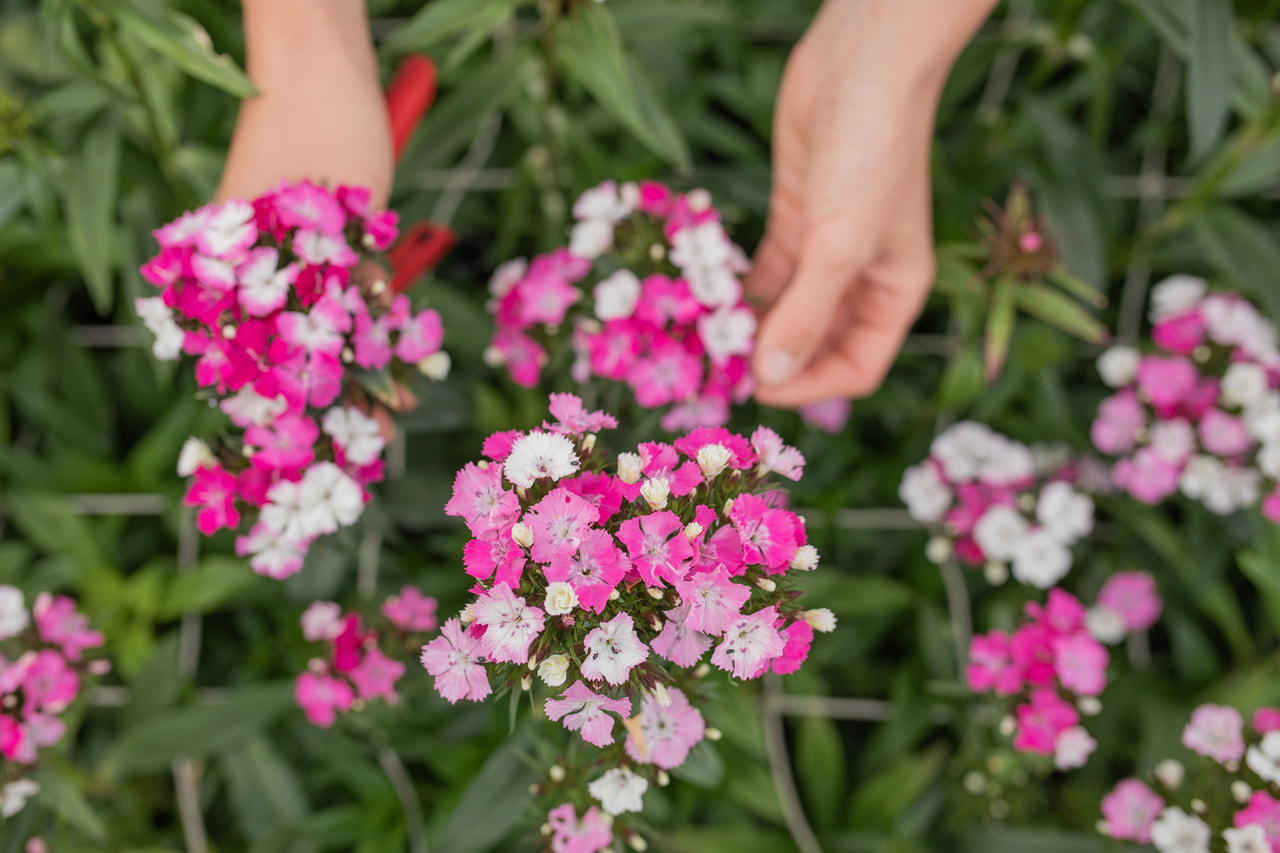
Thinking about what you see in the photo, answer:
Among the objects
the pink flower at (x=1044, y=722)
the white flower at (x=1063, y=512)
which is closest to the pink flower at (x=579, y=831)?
the pink flower at (x=1044, y=722)

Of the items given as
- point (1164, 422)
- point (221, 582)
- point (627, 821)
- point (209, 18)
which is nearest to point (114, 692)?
point (221, 582)

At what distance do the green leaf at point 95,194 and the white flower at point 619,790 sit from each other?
1.55m

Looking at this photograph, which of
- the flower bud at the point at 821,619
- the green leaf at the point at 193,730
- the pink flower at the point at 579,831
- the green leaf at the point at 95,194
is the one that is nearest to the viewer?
the flower bud at the point at 821,619

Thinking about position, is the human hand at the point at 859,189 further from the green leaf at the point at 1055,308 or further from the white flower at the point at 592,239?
the white flower at the point at 592,239

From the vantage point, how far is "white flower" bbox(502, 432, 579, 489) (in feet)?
3.65

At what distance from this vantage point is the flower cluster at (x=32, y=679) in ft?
5.28

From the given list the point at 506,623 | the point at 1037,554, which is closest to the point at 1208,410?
the point at 1037,554

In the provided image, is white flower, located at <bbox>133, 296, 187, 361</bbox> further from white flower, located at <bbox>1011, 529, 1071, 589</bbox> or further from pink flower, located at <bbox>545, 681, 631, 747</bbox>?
white flower, located at <bbox>1011, 529, 1071, 589</bbox>

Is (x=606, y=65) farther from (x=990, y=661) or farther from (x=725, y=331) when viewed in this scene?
(x=990, y=661)

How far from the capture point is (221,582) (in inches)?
87.0

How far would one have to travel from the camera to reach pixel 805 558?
1.13 metres

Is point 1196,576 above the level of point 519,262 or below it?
below

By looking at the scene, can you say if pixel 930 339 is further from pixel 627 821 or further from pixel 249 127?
pixel 249 127

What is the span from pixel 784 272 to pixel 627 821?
132 cm
